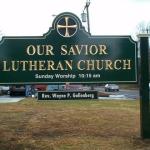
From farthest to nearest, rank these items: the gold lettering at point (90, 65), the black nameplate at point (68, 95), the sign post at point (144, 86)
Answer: the sign post at point (144, 86)
the gold lettering at point (90, 65)
the black nameplate at point (68, 95)

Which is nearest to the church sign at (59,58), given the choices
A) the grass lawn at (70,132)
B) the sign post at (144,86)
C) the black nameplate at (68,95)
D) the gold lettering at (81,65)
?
the gold lettering at (81,65)

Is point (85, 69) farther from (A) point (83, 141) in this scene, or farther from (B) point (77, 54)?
(A) point (83, 141)

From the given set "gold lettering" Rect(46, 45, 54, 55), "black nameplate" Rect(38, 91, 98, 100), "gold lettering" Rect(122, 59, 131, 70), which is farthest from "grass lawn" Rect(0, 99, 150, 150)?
"gold lettering" Rect(46, 45, 54, 55)

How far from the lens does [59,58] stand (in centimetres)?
1284

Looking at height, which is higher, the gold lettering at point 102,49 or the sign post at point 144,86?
the gold lettering at point 102,49

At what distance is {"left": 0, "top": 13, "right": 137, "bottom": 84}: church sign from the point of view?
12836 millimetres

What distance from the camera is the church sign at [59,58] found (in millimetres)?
12836

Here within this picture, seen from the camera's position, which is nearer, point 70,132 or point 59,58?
point 59,58

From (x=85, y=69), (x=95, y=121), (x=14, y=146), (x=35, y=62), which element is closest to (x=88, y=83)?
(x=85, y=69)

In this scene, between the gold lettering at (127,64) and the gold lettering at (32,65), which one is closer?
the gold lettering at (32,65)

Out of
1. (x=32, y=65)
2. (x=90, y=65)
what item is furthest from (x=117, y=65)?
(x=32, y=65)

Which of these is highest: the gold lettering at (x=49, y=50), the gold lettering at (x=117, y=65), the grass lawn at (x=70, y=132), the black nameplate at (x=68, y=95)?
the gold lettering at (x=49, y=50)

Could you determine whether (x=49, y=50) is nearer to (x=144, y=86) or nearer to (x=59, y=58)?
(x=59, y=58)

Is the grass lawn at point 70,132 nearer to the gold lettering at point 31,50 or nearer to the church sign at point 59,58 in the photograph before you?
the church sign at point 59,58
